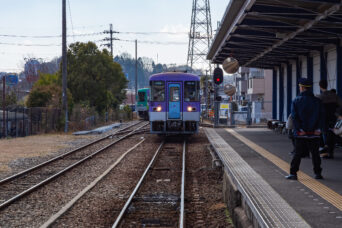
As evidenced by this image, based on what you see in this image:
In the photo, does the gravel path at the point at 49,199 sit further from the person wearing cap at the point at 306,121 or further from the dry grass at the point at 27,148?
the person wearing cap at the point at 306,121

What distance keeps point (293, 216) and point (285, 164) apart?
5.05 metres

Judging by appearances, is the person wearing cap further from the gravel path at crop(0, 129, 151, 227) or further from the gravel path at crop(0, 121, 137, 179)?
the gravel path at crop(0, 121, 137, 179)

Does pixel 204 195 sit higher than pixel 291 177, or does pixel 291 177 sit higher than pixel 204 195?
pixel 291 177

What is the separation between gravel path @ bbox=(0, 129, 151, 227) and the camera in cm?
787

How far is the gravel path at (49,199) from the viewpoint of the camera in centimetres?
787

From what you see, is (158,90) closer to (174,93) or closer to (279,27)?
(174,93)

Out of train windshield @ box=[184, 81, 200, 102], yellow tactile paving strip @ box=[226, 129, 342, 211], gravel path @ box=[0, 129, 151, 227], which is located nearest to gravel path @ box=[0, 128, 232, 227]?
gravel path @ box=[0, 129, 151, 227]

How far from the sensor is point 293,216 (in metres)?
5.85

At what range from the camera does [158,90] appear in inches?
836

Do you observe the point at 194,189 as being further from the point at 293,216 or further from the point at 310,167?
the point at 293,216

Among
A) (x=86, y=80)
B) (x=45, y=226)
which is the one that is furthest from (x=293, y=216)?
(x=86, y=80)

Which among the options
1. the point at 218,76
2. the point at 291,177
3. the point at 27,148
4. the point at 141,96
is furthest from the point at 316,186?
the point at 141,96

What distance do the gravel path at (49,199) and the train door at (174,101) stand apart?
22.1 ft

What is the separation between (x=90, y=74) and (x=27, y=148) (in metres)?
18.2
